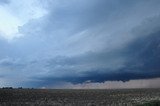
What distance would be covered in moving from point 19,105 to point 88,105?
15.4 metres

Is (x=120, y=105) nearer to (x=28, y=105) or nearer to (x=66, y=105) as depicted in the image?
(x=66, y=105)

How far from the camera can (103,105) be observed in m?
85.9

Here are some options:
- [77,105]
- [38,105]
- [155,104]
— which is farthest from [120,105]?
[155,104]

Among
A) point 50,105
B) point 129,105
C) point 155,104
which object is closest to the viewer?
point 155,104

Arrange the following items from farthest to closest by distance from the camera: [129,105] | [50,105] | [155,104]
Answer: [50,105] → [129,105] → [155,104]

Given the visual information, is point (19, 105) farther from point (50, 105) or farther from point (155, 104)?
point (155, 104)

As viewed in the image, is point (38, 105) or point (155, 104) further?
point (38, 105)

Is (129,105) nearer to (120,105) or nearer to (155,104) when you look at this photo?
(120,105)

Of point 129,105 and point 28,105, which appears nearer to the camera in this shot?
point 129,105

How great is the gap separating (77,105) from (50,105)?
632cm

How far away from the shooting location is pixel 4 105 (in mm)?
84750

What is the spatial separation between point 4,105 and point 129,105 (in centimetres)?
2726

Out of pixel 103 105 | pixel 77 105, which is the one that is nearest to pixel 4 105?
pixel 77 105

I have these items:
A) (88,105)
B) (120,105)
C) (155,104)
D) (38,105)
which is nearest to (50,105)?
(38,105)
